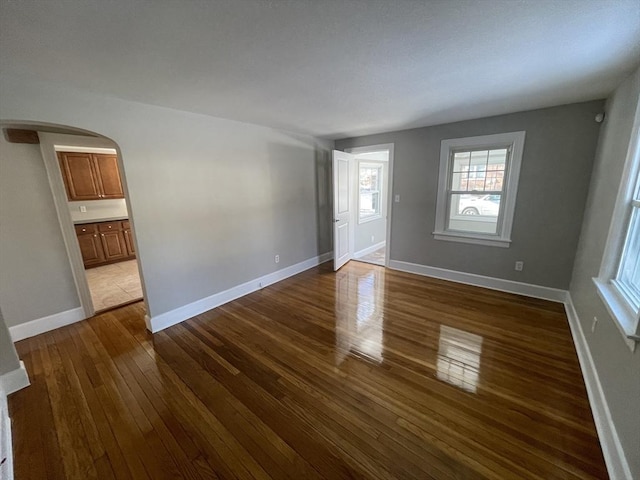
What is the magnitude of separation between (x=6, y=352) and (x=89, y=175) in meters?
4.08

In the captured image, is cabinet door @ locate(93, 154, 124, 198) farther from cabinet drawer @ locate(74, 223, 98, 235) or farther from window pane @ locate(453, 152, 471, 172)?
window pane @ locate(453, 152, 471, 172)

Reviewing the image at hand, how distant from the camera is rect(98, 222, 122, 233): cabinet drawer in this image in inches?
190

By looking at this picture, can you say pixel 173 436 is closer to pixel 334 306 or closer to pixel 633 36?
pixel 334 306

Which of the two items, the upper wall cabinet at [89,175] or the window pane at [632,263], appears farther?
the upper wall cabinet at [89,175]

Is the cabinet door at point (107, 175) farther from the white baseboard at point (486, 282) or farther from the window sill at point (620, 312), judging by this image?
the window sill at point (620, 312)

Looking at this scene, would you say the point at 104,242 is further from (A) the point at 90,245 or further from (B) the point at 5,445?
(B) the point at 5,445

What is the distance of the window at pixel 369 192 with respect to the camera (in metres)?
5.33

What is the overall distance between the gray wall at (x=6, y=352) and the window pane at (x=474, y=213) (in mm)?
4873

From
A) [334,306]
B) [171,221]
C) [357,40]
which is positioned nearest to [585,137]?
[357,40]

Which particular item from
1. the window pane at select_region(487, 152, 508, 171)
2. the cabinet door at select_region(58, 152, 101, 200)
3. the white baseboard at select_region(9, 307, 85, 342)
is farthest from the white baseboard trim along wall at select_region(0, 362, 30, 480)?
the window pane at select_region(487, 152, 508, 171)

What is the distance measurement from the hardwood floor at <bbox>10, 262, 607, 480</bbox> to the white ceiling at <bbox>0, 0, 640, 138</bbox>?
231 cm

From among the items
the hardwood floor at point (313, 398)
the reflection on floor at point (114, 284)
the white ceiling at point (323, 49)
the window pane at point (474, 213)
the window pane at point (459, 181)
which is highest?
the white ceiling at point (323, 49)

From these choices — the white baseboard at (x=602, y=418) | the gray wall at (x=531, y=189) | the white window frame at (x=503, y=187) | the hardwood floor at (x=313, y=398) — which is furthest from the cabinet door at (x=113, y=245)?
the white baseboard at (x=602, y=418)

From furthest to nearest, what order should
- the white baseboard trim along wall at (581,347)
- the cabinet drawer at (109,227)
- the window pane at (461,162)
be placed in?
the cabinet drawer at (109,227)
the window pane at (461,162)
the white baseboard trim along wall at (581,347)
